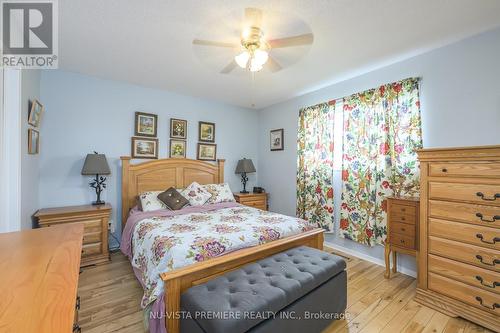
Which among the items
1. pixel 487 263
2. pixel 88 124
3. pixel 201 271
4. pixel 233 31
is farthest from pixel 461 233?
pixel 88 124

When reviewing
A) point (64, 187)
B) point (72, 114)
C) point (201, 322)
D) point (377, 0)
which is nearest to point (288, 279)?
point (201, 322)

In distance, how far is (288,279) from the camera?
154 centimetres

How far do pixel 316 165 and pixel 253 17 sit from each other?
238cm

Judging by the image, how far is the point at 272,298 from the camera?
4.41 ft

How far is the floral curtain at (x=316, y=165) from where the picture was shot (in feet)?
11.0

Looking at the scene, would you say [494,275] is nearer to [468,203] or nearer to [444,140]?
[468,203]

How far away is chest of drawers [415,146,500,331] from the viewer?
1670 mm

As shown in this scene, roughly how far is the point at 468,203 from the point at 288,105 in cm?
294

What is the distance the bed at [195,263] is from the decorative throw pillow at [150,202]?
1.19 ft

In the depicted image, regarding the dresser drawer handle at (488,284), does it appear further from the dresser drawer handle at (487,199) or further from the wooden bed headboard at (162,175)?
the wooden bed headboard at (162,175)

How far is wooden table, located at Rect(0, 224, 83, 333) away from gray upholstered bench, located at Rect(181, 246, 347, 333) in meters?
0.74

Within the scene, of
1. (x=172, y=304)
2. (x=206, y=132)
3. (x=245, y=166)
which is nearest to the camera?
(x=172, y=304)

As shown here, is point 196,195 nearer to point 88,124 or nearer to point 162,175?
point 162,175

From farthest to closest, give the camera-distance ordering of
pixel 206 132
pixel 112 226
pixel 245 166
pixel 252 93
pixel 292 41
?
pixel 245 166 → pixel 206 132 → pixel 252 93 → pixel 112 226 → pixel 292 41
